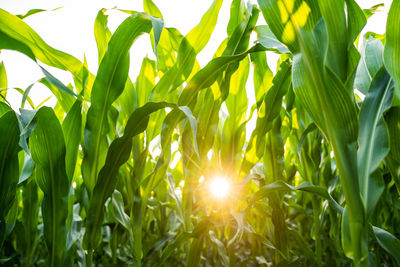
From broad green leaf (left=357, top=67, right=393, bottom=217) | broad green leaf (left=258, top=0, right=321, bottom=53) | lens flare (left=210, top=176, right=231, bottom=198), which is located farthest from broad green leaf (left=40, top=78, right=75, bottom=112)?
broad green leaf (left=357, top=67, right=393, bottom=217)

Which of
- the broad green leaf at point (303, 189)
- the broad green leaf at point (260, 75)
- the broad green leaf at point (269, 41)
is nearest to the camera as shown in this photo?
the broad green leaf at point (303, 189)

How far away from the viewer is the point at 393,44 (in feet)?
1.90

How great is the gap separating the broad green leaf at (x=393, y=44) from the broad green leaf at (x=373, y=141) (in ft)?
0.10

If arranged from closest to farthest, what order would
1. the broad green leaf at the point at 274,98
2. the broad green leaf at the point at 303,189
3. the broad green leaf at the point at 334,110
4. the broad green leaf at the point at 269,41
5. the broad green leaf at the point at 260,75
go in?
the broad green leaf at the point at 334,110 < the broad green leaf at the point at 303,189 < the broad green leaf at the point at 269,41 < the broad green leaf at the point at 274,98 < the broad green leaf at the point at 260,75

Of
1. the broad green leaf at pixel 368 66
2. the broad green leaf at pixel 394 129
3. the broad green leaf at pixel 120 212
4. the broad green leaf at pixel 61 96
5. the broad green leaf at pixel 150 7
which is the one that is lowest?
the broad green leaf at pixel 120 212

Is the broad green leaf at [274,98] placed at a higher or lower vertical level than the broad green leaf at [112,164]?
higher

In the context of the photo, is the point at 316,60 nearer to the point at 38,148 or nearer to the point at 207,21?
→ the point at 207,21

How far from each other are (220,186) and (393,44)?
64 centimetres

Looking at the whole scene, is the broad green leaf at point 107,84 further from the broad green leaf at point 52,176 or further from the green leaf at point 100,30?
the green leaf at point 100,30

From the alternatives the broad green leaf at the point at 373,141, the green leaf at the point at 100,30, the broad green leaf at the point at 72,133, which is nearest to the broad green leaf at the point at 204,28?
the green leaf at the point at 100,30

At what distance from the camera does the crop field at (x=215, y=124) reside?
21.9 inches

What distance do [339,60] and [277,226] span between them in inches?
22.3

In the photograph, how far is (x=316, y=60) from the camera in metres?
0.55

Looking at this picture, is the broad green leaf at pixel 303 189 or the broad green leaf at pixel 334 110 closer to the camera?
the broad green leaf at pixel 334 110
